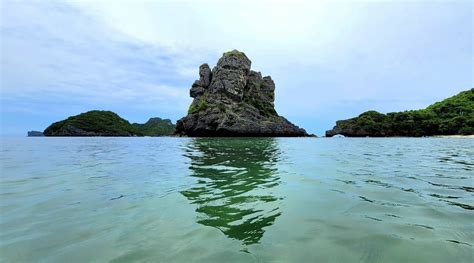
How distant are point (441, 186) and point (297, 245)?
25.5 ft

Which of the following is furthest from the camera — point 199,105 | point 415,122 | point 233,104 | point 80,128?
point 80,128

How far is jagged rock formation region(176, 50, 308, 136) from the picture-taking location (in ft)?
321

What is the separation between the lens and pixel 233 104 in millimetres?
110750

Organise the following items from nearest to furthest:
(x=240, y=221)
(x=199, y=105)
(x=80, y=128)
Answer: (x=240, y=221) → (x=199, y=105) → (x=80, y=128)

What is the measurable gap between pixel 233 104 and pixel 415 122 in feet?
303

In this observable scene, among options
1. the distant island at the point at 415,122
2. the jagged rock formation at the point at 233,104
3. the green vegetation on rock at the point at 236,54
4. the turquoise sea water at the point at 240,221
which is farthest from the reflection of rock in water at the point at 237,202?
the distant island at the point at 415,122

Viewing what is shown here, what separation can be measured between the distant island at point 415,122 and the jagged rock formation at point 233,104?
3989 cm

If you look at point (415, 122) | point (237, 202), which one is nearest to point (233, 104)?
point (415, 122)

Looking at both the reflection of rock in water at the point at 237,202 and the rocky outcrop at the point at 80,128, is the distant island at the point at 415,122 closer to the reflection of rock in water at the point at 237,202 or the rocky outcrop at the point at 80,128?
the reflection of rock in water at the point at 237,202

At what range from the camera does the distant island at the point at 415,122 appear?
415 feet

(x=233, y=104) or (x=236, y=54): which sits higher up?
(x=236, y=54)

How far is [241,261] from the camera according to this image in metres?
3.98

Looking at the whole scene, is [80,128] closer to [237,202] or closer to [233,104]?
[233,104]

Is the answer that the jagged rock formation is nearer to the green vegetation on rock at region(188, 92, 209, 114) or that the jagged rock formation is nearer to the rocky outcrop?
the green vegetation on rock at region(188, 92, 209, 114)
